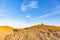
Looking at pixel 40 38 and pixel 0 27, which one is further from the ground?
pixel 0 27

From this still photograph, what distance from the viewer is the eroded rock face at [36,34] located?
582cm

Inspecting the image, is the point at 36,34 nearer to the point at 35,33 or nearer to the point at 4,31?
the point at 35,33

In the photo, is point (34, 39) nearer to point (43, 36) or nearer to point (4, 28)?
point (43, 36)

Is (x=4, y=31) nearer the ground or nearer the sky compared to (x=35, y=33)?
nearer the sky

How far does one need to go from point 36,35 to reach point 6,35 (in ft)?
3.87

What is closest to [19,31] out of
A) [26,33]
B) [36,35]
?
[26,33]

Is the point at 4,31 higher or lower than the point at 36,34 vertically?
higher

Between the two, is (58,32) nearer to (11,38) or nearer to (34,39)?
(34,39)

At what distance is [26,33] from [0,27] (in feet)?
3.49

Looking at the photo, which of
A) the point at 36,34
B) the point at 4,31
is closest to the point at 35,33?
the point at 36,34

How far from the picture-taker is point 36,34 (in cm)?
597

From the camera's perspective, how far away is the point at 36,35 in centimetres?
594

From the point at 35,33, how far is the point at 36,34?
0.06 m

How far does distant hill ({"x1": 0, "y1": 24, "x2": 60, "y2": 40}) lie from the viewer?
5.83 meters
